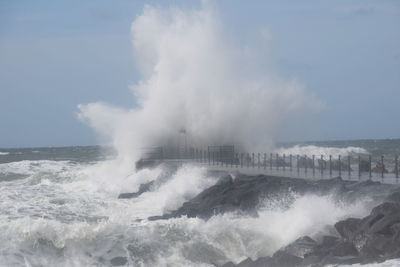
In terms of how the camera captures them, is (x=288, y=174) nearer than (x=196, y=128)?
Yes

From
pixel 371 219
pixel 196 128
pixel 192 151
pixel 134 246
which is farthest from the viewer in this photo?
pixel 196 128

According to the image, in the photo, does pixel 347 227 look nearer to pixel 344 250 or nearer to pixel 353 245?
pixel 353 245

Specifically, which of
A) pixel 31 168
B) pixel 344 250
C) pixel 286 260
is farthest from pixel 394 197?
pixel 31 168

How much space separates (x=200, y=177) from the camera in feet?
78.4

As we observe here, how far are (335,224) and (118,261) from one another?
14.7 ft

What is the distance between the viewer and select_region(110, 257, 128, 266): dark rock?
44.5 feet

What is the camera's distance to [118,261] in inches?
538

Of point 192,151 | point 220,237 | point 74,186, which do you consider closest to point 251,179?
point 220,237

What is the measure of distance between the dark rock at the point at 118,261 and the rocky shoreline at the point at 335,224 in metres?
2.38

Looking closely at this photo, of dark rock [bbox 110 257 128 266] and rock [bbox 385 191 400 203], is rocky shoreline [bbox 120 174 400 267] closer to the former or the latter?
rock [bbox 385 191 400 203]

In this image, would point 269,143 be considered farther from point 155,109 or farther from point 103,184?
point 103,184

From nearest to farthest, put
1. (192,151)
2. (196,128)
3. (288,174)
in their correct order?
(288,174)
(192,151)
(196,128)

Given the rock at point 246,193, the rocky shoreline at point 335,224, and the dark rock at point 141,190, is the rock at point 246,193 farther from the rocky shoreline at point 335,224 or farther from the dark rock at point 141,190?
the dark rock at point 141,190

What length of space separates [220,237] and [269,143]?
26.3 meters
